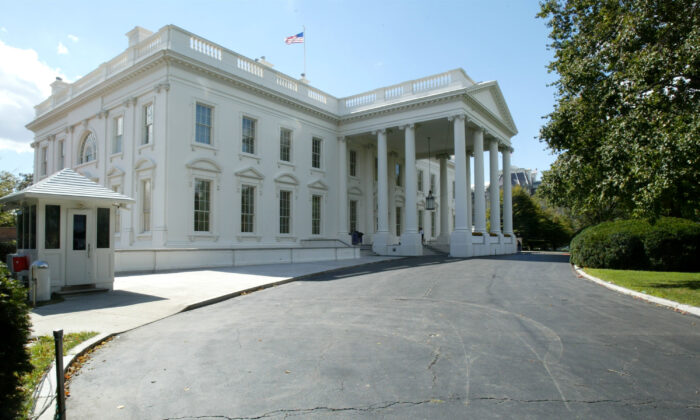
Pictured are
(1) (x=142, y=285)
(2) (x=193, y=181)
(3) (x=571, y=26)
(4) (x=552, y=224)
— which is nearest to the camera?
(1) (x=142, y=285)

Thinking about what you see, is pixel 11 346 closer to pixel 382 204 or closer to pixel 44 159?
pixel 382 204

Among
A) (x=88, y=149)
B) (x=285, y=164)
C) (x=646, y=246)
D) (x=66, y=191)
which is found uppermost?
(x=88, y=149)

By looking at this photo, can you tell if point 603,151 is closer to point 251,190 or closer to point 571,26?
point 571,26

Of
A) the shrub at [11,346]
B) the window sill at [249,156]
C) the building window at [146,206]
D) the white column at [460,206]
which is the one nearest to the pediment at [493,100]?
the white column at [460,206]

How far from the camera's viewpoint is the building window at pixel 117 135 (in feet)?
78.6

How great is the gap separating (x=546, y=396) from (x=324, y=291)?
25.8ft

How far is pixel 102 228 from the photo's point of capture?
37.8 ft

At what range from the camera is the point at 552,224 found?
48.6 meters

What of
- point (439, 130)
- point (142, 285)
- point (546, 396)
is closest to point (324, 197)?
point (439, 130)

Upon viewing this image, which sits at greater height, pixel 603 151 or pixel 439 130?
pixel 439 130

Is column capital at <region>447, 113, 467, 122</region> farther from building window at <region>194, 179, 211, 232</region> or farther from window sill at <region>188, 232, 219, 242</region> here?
window sill at <region>188, 232, 219, 242</region>

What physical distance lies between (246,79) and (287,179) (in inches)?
248

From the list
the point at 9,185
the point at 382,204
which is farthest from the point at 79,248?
the point at 9,185

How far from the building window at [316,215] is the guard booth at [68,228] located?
17.7 m
